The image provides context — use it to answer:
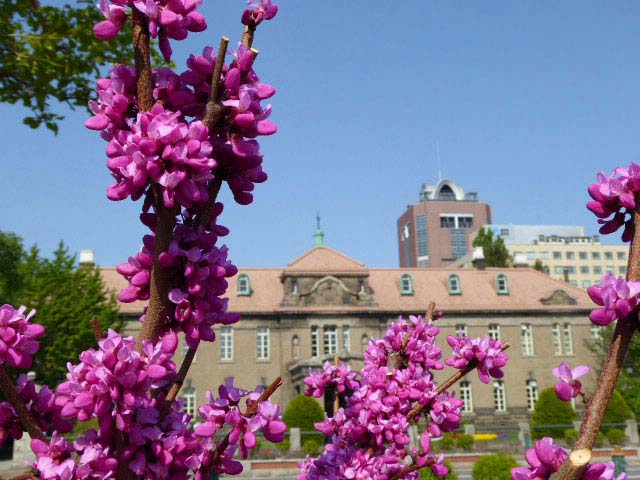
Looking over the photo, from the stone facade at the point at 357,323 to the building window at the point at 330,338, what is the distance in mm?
64

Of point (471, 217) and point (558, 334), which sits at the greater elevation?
point (471, 217)

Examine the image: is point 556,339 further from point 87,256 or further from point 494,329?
point 87,256

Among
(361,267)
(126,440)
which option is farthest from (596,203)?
(361,267)

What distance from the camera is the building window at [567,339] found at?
138 ft

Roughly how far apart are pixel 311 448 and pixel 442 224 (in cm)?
13588

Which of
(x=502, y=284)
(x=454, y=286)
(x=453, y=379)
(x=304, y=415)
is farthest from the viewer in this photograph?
(x=502, y=284)

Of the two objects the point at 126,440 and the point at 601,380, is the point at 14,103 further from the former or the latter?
the point at 601,380

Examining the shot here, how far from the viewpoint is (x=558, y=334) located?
Answer: 42.2m

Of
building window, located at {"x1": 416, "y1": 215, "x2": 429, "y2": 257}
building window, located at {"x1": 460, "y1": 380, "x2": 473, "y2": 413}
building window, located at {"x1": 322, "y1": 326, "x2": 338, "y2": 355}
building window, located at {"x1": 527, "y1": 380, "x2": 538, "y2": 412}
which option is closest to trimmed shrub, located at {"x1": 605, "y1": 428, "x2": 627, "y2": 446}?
building window, located at {"x1": 460, "y1": 380, "x2": 473, "y2": 413}

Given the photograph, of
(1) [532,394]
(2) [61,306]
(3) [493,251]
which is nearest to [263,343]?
(2) [61,306]

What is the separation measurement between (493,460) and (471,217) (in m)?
150

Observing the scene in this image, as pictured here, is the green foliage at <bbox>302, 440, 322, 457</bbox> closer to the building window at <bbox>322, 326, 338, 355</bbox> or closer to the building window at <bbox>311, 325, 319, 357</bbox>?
the building window at <bbox>311, 325, 319, 357</bbox>

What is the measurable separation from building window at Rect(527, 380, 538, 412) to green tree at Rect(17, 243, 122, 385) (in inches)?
1043

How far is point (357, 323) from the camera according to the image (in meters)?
40.3
